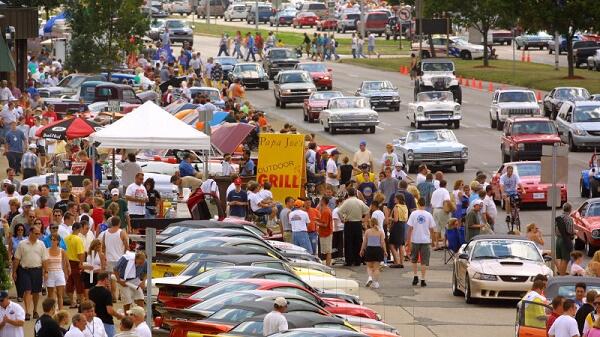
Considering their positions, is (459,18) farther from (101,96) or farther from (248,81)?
(101,96)

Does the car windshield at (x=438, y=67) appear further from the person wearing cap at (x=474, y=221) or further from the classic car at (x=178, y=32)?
the classic car at (x=178, y=32)

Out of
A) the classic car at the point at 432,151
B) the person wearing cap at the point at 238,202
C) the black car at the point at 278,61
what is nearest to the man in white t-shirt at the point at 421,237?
the person wearing cap at the point at 238,202

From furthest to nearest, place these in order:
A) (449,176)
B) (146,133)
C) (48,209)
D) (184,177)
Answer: (449,176)
(184,177)
(146,133)
(48,209)

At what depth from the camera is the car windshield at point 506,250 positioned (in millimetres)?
27031

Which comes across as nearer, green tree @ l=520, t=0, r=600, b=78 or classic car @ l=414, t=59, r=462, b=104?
classic car @ l=414, t=59, r=462, b=104

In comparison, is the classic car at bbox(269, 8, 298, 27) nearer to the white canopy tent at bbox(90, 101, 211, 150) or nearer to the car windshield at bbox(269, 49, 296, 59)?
the car windshield at bbox(269, 49, 296, 59)

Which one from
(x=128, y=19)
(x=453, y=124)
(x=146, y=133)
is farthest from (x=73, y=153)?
(x=128, y=19)

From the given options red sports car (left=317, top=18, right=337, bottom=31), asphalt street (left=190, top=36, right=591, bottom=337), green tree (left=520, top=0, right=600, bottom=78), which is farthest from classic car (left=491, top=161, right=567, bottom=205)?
red sports car (left=317, top=18, right=337, bottom=31)

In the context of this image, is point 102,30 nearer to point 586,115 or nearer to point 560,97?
point 560,97

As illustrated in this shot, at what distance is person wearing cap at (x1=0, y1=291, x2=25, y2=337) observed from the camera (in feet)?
66.8

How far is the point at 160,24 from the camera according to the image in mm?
106688

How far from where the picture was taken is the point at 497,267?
26578 millimetres

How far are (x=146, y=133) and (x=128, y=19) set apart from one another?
34.1 metres

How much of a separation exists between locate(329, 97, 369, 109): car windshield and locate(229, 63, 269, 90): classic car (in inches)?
670
